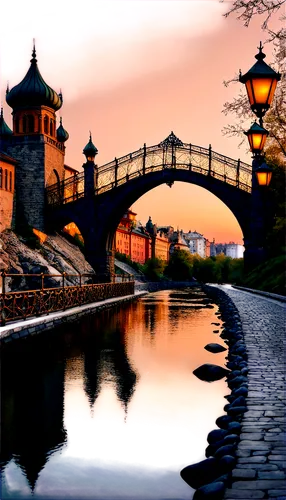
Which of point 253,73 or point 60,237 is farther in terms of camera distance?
point 60,237

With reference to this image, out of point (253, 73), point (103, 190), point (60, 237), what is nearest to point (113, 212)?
point (103, 190)

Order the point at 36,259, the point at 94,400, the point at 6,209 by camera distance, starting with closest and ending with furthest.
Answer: the point at 94,400, the point at 36,259, the point at 6,209

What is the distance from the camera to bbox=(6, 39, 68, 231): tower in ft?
159

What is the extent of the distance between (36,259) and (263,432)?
36.3 m

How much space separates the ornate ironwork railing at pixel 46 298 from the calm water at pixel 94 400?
3.85ft

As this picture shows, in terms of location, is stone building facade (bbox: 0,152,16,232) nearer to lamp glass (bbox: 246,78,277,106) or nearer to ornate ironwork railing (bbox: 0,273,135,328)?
ornate ironwork railing (bbox: 0,273,135,328)

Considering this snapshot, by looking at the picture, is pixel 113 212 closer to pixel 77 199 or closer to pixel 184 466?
pixel 77 199

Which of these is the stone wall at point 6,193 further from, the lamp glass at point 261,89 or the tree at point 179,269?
the tree at point 179,269

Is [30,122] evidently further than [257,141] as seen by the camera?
Yes

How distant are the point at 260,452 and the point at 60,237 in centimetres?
4723

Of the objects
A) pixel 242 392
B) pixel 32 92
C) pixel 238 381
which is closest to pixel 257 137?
pixel 238 381

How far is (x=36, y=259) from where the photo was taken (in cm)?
4047

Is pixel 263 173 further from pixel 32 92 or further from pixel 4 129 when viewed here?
pixel 4 129

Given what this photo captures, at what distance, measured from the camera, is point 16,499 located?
17.1ft
